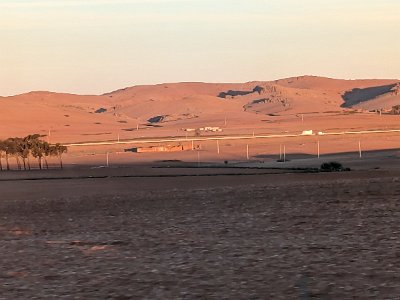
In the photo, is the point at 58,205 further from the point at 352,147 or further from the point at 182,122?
the point at 182,122

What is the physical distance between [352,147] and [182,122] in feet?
292

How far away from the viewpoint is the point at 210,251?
13242 mm

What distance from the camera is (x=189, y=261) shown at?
12.3 metres

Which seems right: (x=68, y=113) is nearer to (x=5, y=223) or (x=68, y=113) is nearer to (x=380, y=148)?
(x=380, y=148)

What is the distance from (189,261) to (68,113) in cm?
17622

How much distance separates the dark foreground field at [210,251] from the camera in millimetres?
10117

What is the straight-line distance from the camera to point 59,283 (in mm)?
10836

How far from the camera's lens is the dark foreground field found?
33.2 ft

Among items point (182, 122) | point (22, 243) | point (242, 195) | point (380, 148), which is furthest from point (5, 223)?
point (182, 122)

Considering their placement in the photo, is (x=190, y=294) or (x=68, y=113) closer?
(x=190, y=294)

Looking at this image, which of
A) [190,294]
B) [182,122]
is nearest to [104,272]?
[190,294]

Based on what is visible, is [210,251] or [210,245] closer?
[210,251]

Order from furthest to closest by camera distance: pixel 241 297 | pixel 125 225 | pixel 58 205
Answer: pixel 58 205
pixel 125 225
pixel 241 297

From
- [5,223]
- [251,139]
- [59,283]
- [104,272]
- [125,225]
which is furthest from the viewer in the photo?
[251,139]
